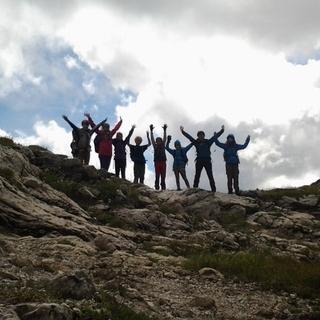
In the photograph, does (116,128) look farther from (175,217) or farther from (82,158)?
(175,217)

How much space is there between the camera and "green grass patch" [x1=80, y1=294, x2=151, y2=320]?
9508mm

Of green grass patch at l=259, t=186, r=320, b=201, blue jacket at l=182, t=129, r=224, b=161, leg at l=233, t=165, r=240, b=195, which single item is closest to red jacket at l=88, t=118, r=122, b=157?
blue jacket at l=182, t=129, r=224, b=161

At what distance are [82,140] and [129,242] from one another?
1167cm

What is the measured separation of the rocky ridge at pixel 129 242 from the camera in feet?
36.1

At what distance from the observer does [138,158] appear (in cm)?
2953

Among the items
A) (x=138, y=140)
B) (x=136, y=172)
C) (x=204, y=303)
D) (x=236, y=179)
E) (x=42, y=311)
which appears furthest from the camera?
A: (x=136, y=172)

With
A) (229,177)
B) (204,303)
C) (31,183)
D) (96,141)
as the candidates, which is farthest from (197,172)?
(204,303)

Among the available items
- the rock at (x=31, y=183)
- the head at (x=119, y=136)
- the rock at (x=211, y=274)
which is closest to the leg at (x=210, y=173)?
the head at (x=119, y=136)

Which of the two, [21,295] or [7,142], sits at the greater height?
[7,142]

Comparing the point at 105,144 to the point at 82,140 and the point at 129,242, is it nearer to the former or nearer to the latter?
the point at 82,140

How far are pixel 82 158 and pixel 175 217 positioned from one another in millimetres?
8298

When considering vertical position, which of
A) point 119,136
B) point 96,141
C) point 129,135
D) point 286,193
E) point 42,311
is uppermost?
point 129,135

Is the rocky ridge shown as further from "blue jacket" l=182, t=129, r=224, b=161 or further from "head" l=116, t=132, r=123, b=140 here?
"head" l=116, t=132, r=123, b=140

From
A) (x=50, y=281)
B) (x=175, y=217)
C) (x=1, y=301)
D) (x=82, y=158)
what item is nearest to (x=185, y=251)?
(x=175, y=217)
